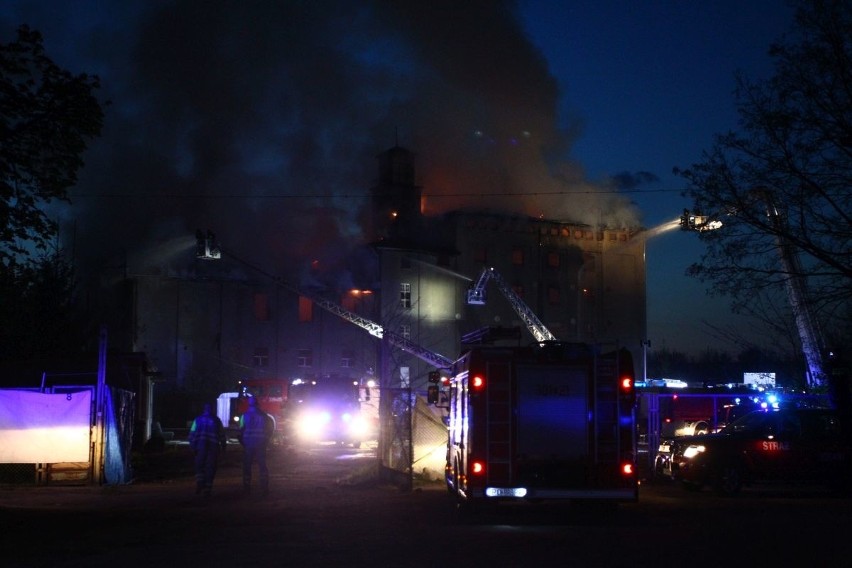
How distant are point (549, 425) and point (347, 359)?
1893 inches

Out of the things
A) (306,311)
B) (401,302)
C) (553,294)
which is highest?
(553,294)

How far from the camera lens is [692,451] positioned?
61.3 ft

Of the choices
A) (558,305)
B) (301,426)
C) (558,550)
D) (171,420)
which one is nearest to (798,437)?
(558,550)

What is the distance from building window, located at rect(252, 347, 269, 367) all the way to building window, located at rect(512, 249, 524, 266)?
1857 centimetres

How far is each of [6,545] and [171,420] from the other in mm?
42700

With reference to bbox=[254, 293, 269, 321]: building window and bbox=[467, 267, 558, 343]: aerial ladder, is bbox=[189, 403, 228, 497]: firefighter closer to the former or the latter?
bbox=[467, 267, 558, 343]: aerial ladder

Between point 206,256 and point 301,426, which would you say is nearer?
point 301,426

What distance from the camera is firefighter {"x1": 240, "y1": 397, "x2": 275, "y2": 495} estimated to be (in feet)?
57.1

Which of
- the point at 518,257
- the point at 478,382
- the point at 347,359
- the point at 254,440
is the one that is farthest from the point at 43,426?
the point at 518,257

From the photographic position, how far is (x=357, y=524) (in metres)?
12.9

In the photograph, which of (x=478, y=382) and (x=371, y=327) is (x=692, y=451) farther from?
(x=371, y=327)

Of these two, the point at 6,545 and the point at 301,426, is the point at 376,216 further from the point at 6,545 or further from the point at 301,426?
the point at 6,545

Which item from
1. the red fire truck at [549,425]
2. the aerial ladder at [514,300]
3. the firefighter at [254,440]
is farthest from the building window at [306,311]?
the red fire truck at [549,425]

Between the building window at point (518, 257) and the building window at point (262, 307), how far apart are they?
1774 centimetres
